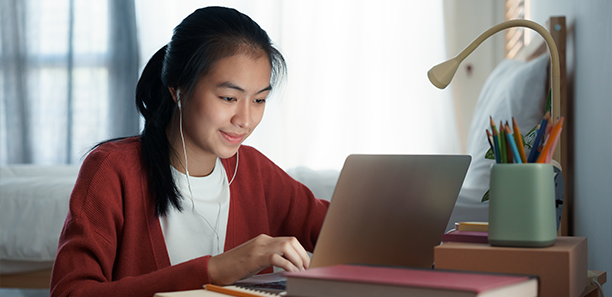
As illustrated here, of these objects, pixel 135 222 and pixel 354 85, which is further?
pixel 354 85

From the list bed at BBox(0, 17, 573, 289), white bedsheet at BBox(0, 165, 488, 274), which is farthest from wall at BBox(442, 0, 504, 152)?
white bedsheet at BBox(0, 165, 488, 274)

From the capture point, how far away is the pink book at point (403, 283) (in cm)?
38

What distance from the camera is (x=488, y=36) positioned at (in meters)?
0.83

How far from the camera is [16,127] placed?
3113 mm

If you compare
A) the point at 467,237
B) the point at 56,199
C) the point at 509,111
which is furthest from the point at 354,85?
the point at 467,237

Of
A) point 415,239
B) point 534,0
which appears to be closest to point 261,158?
point 415,239

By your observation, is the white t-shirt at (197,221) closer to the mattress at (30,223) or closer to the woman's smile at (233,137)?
the woman's smile at (233,137)

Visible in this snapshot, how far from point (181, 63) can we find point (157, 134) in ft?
0.52

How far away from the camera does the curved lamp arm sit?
809mm

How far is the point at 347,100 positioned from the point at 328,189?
125 centimetres

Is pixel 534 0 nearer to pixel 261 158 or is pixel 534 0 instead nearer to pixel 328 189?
pixel 328 189

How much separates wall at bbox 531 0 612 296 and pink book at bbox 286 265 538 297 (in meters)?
0.78

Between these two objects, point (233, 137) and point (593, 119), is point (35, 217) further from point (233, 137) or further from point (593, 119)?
point (593, 119)

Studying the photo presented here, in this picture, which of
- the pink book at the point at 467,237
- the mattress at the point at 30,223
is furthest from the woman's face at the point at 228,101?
the mattress at the point at 30,223
